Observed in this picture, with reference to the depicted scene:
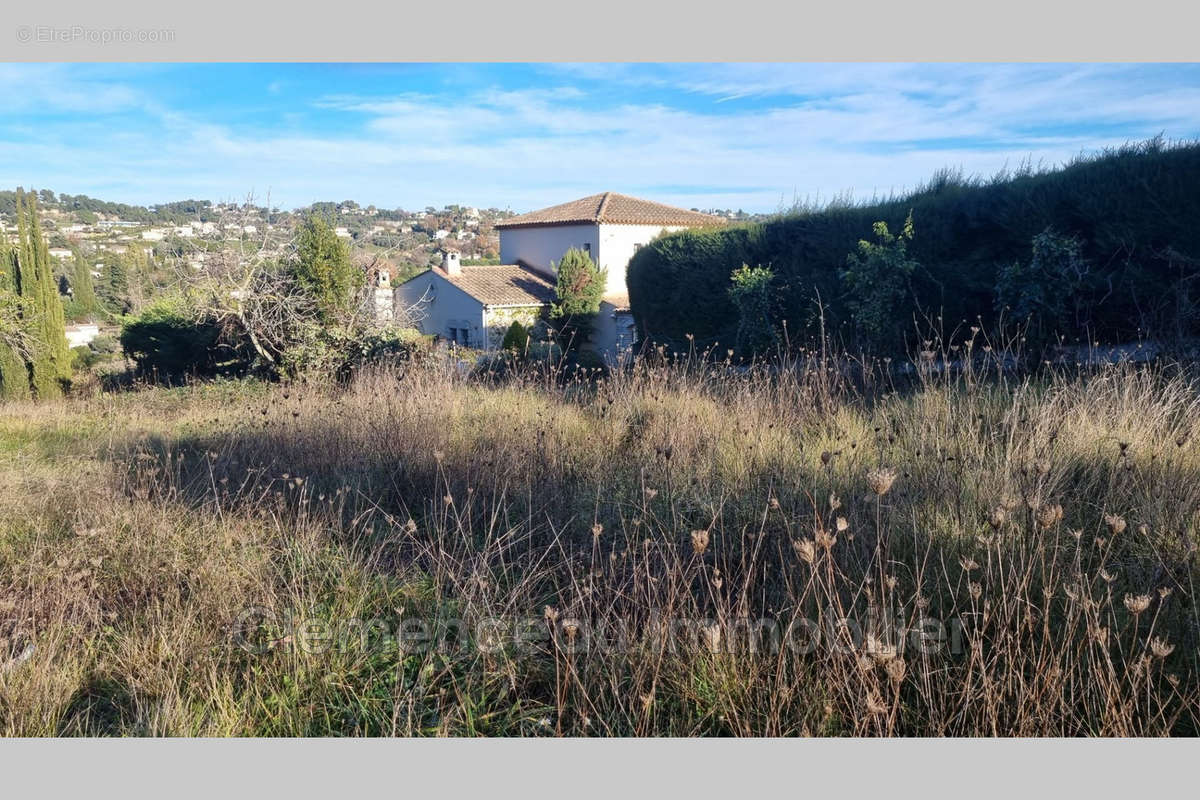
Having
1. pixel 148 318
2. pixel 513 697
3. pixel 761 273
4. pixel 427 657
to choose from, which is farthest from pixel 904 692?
pixel 148 318

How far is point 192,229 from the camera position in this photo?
16.1m

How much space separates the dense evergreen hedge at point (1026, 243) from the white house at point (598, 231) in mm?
17016

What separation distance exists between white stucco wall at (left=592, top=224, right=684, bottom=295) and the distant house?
250cm

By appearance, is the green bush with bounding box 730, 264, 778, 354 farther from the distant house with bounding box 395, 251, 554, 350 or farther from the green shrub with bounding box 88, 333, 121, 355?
the green shrub with bounding box 88, 333, 121, 355

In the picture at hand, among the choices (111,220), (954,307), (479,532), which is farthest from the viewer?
(111,220)

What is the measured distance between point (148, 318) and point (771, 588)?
20766mm

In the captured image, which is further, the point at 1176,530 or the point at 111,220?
the point at 111,220

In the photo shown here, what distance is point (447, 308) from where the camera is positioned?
30.3 meters

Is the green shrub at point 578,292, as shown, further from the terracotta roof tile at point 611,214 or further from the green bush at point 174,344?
the green bush at point 174,344

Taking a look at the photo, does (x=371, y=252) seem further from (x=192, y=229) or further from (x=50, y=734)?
(x=50, y=734)

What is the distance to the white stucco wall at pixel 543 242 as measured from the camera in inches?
1248

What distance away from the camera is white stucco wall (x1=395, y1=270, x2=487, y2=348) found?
28.4m

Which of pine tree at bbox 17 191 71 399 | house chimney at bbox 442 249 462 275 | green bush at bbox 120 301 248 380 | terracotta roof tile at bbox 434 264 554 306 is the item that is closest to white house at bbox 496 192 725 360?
terracotta roof tile at bbox 434 264 554 306

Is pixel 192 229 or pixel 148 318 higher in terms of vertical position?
pixel 192 229
